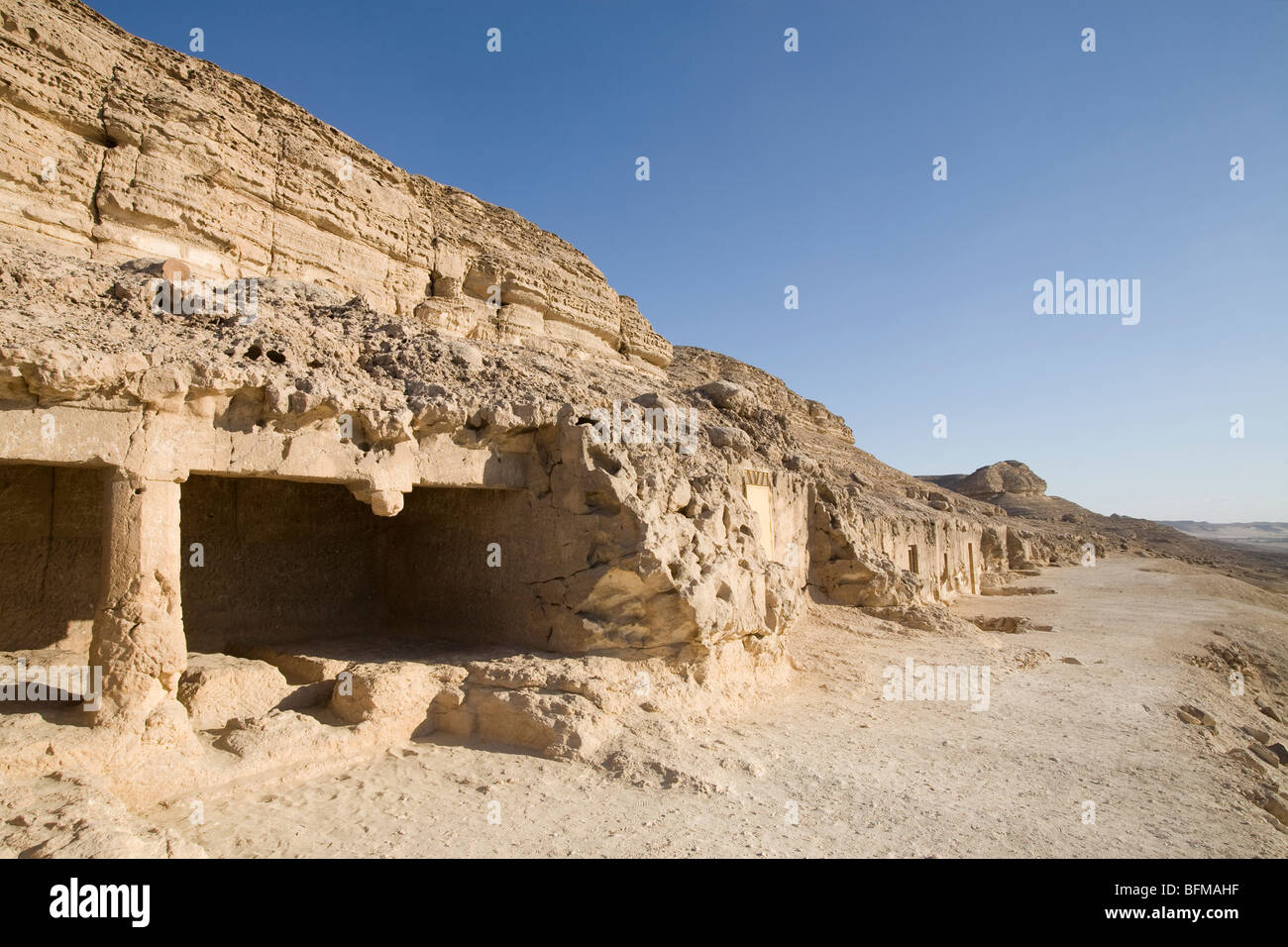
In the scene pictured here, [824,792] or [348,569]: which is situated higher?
[348,569]

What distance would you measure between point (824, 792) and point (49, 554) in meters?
6.42

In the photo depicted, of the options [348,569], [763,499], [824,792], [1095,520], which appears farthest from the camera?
[1095,520]

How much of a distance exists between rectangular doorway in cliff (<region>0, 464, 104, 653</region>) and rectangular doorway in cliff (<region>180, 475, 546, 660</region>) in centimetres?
74

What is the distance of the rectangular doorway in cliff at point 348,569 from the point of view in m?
6.68

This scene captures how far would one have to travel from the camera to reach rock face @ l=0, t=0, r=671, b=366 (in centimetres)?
854

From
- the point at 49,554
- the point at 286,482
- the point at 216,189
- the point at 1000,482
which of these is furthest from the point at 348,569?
the point at 1000,482

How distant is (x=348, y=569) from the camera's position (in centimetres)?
779

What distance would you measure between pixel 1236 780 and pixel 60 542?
10023mm

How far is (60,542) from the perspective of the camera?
19.4 ft

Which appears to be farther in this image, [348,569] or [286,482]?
[348,569]

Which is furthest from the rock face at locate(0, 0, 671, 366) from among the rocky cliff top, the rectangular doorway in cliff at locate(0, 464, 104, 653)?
the rocky cliff top

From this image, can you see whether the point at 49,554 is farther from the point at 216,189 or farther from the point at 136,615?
the point at 216,189

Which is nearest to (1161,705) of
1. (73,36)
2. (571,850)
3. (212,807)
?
(571,850)

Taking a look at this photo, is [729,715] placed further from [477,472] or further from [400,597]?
[400,597]
